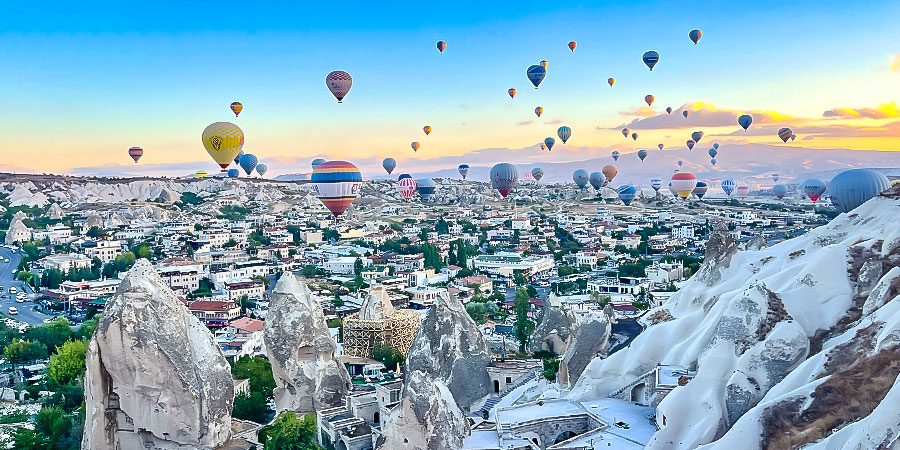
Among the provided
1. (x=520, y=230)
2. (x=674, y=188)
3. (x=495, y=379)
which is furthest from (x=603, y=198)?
(x=495, y=379)

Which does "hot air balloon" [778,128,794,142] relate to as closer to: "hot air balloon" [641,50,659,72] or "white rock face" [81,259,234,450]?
"hot air balloon" [641,50,659,72]

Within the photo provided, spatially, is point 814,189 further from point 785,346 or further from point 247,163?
point 785,346

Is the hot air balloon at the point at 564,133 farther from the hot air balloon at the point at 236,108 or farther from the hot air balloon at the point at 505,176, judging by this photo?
the hot air balloon at the point at 236,108

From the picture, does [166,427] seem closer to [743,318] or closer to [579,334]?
[579,334]

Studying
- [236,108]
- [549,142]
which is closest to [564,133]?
[549,142]

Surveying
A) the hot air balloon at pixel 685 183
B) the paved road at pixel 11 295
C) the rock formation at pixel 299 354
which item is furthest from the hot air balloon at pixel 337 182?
the hot air balloon at pixel 685 183

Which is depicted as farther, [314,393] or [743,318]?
[314,393]
